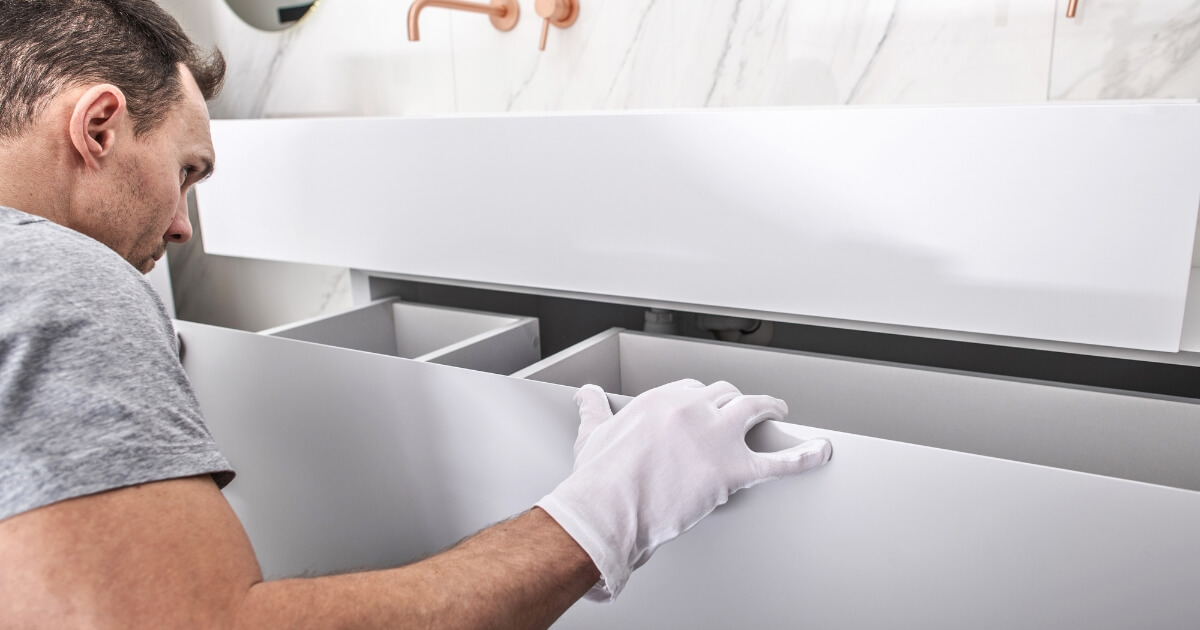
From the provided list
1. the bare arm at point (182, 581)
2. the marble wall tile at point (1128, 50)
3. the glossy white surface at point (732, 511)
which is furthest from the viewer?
the marble wall tile at point (1128, 50)

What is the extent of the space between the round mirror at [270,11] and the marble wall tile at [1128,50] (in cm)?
140

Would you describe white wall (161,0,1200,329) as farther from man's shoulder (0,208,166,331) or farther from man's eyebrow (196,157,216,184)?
man's shoulder (0,208,166,331)

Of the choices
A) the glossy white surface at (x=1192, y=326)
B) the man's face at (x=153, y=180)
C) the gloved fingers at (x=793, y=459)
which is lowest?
the gloved fingers at (x=793, y=459)

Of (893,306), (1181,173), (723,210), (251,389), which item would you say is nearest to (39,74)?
(251,389)

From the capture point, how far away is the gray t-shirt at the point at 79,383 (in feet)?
1.48

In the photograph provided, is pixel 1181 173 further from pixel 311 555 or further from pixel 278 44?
pixel 278 44

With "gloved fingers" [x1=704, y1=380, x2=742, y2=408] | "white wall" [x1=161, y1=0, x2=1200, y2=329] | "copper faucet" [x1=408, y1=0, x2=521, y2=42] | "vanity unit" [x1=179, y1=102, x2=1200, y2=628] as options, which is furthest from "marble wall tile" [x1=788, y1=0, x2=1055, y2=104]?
"gloved fingers" [x1=704, y1=380, x2=742, y2=408]

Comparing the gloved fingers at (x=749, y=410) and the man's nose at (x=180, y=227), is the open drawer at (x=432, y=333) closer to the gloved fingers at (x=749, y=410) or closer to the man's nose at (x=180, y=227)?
the man's nose at (x=180, y=227)

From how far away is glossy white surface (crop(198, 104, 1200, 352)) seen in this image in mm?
765

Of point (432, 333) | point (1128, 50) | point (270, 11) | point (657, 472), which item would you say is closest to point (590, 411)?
point (657, 472)

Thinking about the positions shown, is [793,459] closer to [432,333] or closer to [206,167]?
[206,167]

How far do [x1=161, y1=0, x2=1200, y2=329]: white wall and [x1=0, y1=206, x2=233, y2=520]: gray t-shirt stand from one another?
847mm

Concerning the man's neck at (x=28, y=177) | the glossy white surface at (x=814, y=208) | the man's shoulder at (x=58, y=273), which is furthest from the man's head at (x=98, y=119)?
the glossy white surface at (x=814, y=208)

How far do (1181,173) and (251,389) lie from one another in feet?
3.32
